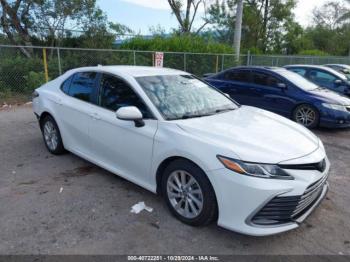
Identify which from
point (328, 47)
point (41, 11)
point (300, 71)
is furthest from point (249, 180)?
point (328, 47)

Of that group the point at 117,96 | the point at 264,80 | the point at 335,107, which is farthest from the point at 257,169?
the point at 264,80

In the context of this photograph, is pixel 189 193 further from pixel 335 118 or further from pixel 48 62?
pixel 48 62

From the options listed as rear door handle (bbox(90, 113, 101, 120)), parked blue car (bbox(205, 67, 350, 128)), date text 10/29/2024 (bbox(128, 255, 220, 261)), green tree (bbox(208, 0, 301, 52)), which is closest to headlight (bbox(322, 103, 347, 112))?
parked blue car (bbox(205, 67, 350, 128))

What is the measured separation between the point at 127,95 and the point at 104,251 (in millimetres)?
1806

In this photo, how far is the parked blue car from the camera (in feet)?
24.1

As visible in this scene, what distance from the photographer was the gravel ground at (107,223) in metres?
2.95

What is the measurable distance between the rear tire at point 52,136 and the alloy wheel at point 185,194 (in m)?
2.46

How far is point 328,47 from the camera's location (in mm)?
45562

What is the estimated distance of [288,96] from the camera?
25.5 feet

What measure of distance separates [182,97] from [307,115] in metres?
4.82

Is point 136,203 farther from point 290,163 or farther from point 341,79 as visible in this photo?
point 341,79

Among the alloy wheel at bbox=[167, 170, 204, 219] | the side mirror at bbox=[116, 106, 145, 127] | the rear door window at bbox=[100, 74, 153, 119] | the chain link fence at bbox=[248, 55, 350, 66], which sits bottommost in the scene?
the alloy wheel at bbox=[167, 170, 204, 219]

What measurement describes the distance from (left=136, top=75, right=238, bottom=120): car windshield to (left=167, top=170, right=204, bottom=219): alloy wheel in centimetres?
67

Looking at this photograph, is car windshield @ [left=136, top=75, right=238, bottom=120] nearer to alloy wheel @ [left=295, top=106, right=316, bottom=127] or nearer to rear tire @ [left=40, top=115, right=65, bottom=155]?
rear tire @ [left=40, top=115, right=65, bottom=155]
